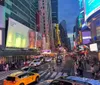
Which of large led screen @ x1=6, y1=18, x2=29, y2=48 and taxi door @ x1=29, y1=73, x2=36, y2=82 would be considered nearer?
taxi door @ x1=29, y1=73, x2=36, y2=82

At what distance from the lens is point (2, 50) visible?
4994cm

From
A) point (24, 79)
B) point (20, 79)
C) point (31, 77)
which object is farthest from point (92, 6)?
point (20, 79)

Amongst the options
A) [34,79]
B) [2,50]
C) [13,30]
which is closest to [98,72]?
[34,79]

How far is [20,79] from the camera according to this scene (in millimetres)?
18344

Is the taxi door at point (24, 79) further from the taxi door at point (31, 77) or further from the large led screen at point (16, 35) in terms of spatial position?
the large led screen at point (16, 35)

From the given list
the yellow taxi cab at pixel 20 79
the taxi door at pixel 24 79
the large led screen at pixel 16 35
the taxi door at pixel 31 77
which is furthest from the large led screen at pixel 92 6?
the taxi door at pixel 24 79

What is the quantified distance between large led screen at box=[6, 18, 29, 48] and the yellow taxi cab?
33475 mm

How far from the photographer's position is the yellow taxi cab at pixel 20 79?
17.7m

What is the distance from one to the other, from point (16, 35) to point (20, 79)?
43640 mm

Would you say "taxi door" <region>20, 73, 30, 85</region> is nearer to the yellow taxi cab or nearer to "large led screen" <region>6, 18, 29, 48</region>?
the yellow taxi cab

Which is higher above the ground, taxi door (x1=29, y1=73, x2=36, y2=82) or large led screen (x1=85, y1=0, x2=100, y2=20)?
large led screen (x1=85, y1=0, x2=100, y2=20)

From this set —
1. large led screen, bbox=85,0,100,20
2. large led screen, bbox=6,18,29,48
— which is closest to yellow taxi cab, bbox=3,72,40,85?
large led screen, bbox=6,18,29,48

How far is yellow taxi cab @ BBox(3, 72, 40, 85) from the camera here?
1771cm

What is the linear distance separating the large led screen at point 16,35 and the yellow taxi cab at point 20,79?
33.5m
